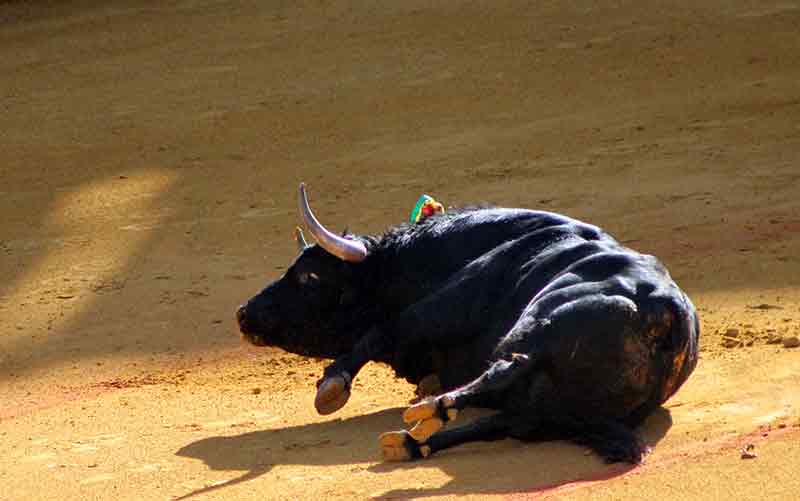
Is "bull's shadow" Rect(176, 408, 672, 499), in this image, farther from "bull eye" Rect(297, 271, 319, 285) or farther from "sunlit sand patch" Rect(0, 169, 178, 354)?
"sunlit sand patch" Rect(0, 169, 178, 354)

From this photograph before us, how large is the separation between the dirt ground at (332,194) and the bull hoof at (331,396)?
0.13 meters

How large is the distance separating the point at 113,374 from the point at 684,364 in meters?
3.88

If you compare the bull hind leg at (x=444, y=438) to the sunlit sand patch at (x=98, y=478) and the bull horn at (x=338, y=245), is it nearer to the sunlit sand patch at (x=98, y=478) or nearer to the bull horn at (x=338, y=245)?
the sunlit sand patch at (x=98, y=478)

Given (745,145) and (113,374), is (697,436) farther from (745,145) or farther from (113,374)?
(745,145)

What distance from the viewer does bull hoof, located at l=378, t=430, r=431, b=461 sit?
247 inches

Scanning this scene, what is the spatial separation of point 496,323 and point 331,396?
79 centimetres

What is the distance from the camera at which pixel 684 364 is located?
6488 mm

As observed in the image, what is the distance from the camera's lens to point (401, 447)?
6.29 m

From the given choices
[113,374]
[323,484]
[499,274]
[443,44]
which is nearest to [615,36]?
[443,44]

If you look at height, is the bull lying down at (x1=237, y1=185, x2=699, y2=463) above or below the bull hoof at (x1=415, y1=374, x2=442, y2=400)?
above

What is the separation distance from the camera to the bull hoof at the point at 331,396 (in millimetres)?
7074

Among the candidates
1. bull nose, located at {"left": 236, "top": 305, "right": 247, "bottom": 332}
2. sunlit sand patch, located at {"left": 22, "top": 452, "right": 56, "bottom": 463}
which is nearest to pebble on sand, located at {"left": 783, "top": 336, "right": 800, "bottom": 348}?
bull nose, located at {"left": 236, "top": 305, "right": 247, "bottom": 332}

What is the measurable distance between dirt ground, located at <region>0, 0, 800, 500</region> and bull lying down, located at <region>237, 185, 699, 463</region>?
6.9 inches

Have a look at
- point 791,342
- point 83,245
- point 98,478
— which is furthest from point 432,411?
point 83,245
